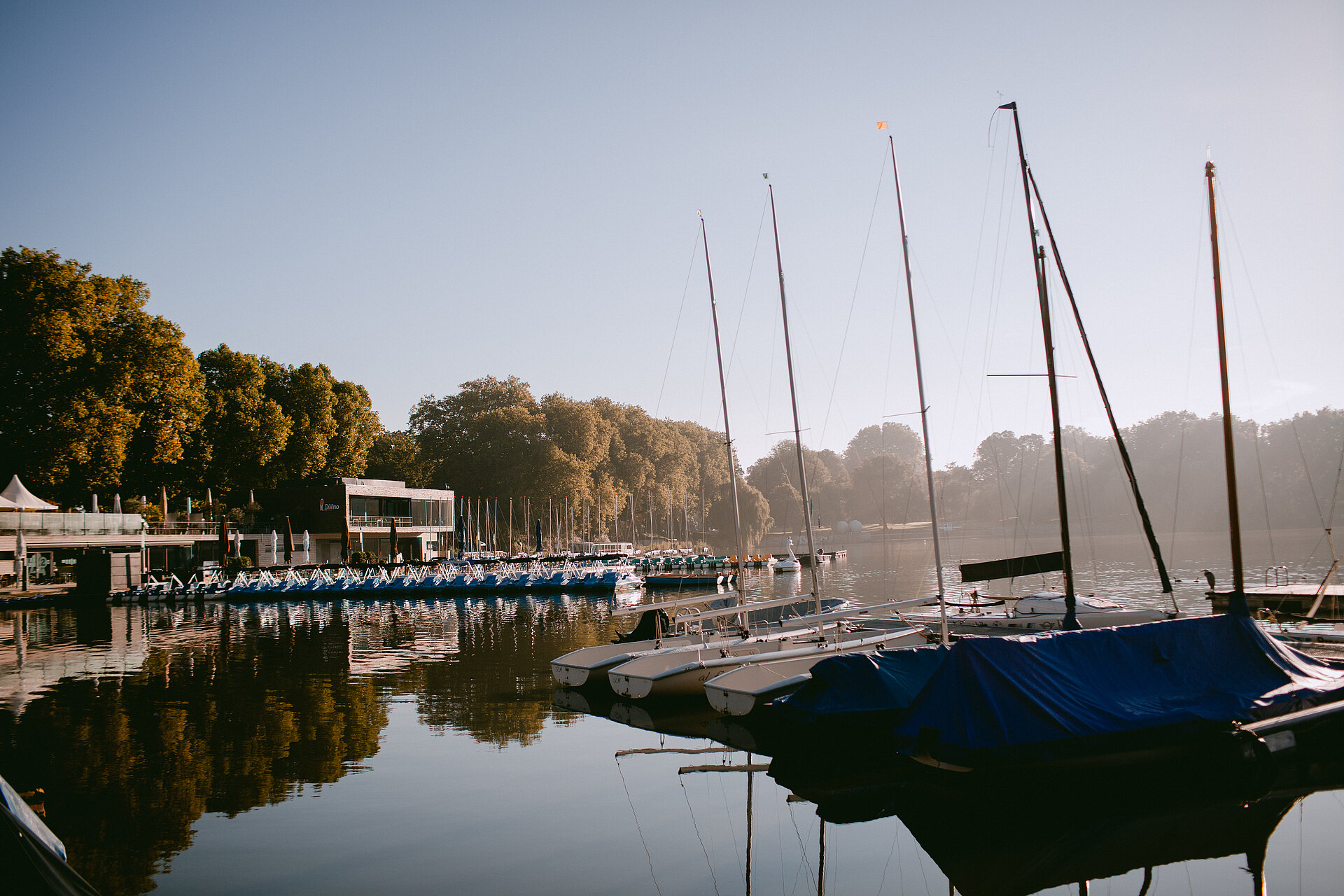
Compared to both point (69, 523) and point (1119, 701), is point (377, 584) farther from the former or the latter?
point (1119, 701)

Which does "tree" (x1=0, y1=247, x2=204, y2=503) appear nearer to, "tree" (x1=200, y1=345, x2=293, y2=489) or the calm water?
"tree" (x1=200, y1=345, x2=293, y2=489)

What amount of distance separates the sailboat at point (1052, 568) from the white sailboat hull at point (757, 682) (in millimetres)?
2834

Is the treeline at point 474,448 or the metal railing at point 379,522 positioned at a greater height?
the treeline at point 474,448

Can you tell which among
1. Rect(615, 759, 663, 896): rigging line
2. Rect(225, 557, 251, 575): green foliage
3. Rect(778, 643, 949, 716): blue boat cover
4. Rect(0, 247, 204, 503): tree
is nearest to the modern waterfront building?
Rect(225, 557, 251, 575): green foliage

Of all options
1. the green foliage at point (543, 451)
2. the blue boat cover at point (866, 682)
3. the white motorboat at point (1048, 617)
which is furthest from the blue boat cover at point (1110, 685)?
the green foliage at point (543, 451)

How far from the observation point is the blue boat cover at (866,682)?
13500 mm

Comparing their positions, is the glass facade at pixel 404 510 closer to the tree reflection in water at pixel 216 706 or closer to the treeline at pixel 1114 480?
the tree reflection in water at pixel 216 706

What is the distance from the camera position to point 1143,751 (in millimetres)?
11023

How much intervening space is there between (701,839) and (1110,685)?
6119 millimetres

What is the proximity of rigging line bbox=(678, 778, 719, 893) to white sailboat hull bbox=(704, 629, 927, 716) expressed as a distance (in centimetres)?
298

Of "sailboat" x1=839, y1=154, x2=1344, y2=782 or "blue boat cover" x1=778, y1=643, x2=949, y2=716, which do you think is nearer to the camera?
"sailboat" x1=839, y1=154, x2=1344, y2=782

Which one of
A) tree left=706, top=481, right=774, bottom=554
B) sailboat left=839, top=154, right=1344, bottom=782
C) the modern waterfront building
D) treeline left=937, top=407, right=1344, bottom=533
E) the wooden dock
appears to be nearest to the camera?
sailboat left=839, top=154, right=1344, bottom=782

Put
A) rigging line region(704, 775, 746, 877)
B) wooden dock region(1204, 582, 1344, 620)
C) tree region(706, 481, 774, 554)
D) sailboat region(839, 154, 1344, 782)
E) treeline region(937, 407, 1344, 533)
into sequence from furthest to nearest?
Result: tree region(706, 481, 774, 554) < treeline region(937, 407, 1344, 533) < wooden dock region(1204, 582, 1344, 620) < sailboat region(839, 154, 1344, 782) < rigging line region(704, 775, 746, 877)

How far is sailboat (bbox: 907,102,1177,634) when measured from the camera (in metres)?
17.9
